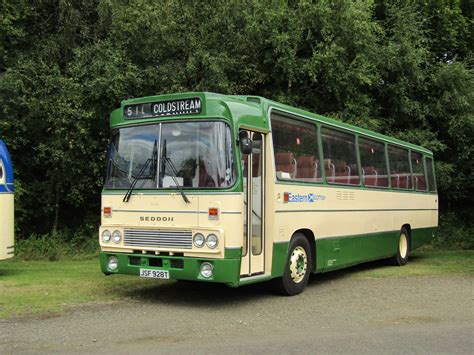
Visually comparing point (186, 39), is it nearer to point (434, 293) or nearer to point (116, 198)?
point (116, 198)

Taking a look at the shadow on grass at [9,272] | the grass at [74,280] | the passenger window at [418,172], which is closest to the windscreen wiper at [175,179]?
the grass at [74,280]

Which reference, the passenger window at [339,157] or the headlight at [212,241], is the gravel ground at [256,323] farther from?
the passenger window at [339,157]

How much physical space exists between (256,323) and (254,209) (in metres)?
1.97

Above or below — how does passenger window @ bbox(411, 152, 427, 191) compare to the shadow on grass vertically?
above

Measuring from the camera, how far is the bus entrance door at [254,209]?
27.9ft

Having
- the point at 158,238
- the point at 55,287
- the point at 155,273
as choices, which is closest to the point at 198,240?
the point at 158,238

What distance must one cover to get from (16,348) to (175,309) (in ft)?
8.71

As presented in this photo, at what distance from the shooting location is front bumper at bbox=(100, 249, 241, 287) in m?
7.96

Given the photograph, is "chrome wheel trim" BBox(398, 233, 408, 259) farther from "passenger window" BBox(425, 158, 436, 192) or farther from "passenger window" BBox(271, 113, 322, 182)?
"passenger window" BBox(271, 113, 322, 182)

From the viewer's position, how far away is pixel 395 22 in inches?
834

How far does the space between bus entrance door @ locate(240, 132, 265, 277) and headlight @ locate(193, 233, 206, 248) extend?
0.68m

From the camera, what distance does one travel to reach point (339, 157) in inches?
447

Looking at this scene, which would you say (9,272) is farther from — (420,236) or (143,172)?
(420,236)

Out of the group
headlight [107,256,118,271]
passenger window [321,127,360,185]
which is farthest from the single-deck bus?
passenger window [321,127,360,185]
